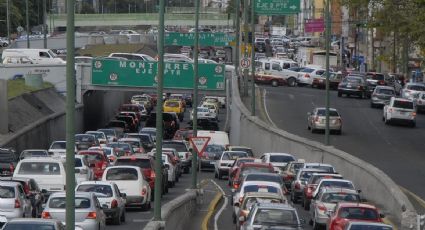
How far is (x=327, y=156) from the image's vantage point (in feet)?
164

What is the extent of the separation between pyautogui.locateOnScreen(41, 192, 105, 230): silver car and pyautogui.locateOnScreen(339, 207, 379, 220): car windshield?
5945 millimetres

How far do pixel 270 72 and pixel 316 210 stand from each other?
2473 inches

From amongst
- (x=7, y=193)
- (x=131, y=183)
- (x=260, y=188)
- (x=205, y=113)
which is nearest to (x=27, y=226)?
(x=7, y=193)

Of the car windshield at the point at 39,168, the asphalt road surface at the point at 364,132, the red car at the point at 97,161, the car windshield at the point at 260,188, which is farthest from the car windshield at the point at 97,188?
the asphalt road surface at the point at 364,132

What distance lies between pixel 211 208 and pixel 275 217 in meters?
13.2

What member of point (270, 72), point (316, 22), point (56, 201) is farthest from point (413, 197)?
point (316, 22)

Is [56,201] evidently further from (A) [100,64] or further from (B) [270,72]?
(B) [270,72]

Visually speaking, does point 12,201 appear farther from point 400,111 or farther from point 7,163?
point 400,111

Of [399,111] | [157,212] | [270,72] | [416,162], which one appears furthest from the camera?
[270,72]

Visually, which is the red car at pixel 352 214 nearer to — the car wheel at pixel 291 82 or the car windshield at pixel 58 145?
the car windshield at pixel 58 145

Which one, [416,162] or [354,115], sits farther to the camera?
[354,115]

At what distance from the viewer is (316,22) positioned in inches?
4469

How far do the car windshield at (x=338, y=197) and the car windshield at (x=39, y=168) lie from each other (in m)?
8.09

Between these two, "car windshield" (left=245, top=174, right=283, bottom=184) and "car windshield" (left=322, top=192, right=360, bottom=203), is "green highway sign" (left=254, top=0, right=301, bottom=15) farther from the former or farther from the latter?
"car windshield" (left=322, top=192, right=360, bottom=203)
